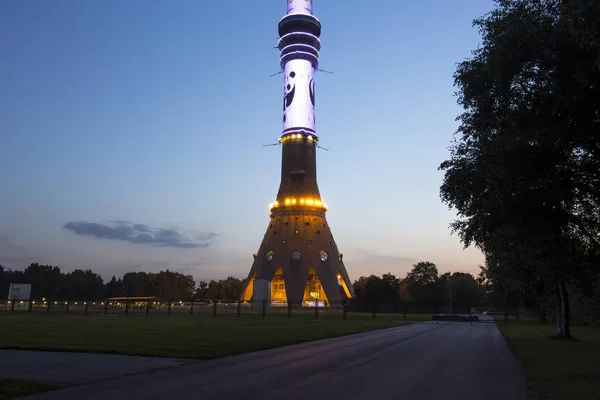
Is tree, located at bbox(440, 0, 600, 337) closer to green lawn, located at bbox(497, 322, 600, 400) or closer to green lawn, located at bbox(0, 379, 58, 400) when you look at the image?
green lawn, located at bbox(497, 322, 600, 400)

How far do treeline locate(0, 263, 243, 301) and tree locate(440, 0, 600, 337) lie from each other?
12021cm

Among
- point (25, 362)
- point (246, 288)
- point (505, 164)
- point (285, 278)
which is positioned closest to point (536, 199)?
point (505, 164)

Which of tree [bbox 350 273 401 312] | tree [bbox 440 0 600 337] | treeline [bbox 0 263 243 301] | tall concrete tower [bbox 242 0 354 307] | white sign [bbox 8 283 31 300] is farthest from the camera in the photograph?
treeline [bbox 0 263 243 301]

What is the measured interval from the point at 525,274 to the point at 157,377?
72.1ft

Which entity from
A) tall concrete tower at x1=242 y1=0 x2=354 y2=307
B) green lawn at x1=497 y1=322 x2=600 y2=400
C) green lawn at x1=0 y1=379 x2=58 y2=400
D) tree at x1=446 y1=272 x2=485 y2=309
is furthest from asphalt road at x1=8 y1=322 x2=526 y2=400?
tall concrete tower at x1=242 y1=0 x2=354 y2=307

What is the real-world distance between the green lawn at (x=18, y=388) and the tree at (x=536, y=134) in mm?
14089

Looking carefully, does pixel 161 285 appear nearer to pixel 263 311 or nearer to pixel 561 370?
pixel 263 311

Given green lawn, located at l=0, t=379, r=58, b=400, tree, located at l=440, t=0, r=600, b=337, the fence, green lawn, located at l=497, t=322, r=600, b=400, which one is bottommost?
green lawn, located at l=497, t=322, r=600, b=400

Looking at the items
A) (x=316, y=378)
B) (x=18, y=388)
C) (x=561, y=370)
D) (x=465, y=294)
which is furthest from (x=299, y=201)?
(x=18, y=388)

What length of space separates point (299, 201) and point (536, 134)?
8403cm

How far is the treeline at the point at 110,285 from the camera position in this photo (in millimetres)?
138250

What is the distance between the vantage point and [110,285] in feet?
490

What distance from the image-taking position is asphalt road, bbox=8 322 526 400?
9617 mm

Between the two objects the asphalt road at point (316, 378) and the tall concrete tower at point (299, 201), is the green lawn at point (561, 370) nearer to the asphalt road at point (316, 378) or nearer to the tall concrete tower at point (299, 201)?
the asphalt road at point (316, 378)
